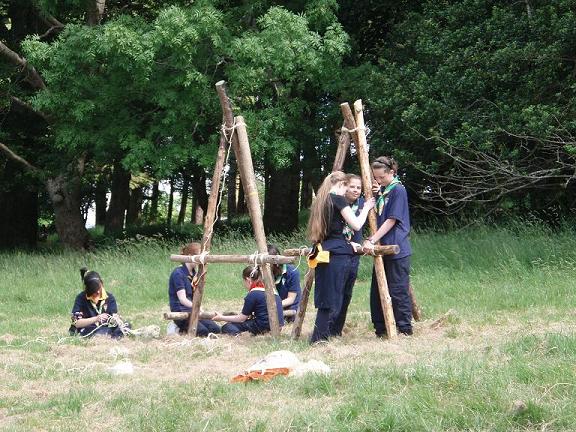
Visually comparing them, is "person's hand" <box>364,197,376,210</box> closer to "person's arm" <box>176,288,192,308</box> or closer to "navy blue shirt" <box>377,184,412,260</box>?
"navy blue shirt" <box>377,184,412,260</box>

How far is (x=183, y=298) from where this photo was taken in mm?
10648

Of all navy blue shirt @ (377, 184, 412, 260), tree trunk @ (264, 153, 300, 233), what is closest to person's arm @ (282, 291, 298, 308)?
navy blue shirt @ (377, 184, 412, 260)

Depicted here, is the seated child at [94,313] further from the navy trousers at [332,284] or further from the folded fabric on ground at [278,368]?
the folded fabric on ground at [278,368]

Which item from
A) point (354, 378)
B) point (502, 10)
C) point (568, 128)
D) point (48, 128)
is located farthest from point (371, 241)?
point (48, 128)

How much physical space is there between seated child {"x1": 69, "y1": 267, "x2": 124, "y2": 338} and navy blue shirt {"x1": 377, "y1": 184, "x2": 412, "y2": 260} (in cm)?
331

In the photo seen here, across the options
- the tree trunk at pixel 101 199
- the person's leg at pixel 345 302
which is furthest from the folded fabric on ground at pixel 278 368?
the tree trunk at pixel 101 199

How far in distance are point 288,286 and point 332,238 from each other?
87.8 inches

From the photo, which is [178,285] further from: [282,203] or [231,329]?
[282,203]

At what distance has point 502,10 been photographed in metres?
17.3

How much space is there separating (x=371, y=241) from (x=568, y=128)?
7.51m

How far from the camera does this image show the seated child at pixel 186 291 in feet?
34.8

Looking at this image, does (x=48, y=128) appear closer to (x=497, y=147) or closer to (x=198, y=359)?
(x=497, y=147)

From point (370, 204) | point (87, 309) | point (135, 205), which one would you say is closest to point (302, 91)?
point (87, 309)

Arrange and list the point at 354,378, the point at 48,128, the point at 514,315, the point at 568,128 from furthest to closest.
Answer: the point at 48,128, the point at 568,128, the point at 514,315, the point at 354,378
